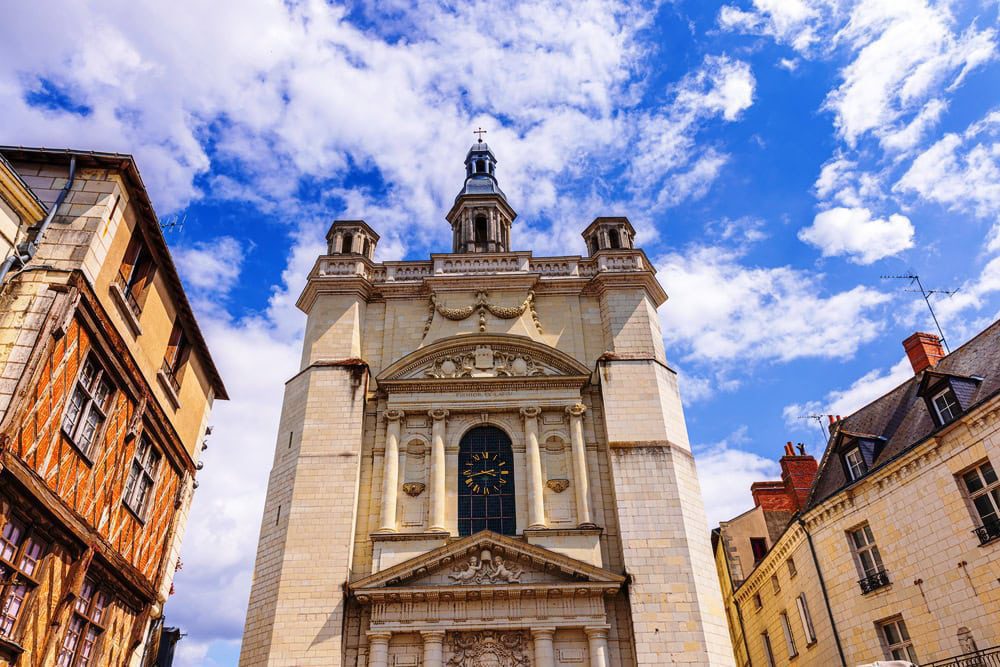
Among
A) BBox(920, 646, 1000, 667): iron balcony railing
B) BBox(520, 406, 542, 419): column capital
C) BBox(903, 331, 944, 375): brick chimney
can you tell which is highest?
BBox(903, 331, 944, 375): brick chimney

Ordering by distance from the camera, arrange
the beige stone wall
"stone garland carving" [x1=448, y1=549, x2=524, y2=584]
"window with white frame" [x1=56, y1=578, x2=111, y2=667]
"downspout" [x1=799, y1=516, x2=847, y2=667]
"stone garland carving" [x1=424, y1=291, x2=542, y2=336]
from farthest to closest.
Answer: "stone garland carving" [x1=424, y1=291, x2=542, y2=336] → "downspout" [x1=799, y1=516, x2=847, y2=667] → "stone garland carving" [x1=448, y1=549, x2=524, y2=584] → the beige stone wall → "window with white frame" [x1=56, y1=578, x2=111, y2=667]

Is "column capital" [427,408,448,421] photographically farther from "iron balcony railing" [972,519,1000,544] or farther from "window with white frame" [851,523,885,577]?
"iron balcony railing" [972,519,1000,544]

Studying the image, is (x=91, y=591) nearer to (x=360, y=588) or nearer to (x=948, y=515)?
(x=360, y=588)

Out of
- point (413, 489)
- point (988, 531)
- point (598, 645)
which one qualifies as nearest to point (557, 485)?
point (413, 489)

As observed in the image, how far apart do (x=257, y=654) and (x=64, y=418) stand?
268 inches

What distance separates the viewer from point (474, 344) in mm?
18500

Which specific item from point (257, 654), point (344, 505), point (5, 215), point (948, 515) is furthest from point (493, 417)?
point (5, 215)

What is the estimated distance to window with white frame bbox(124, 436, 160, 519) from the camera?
1200 cm

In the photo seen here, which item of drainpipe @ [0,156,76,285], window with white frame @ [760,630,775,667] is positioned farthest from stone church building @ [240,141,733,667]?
drainpipe @ [0,156,76,285]

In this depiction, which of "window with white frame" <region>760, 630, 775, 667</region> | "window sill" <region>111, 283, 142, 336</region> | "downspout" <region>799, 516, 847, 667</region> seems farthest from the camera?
"window with white frame" <region>760, 630, 775, 667</region>

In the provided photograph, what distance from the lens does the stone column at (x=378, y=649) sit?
45.6 feet

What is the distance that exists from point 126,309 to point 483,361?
891 cm

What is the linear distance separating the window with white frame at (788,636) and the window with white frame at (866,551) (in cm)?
405

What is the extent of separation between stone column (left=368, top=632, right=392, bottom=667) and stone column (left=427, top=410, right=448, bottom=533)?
236 cm
